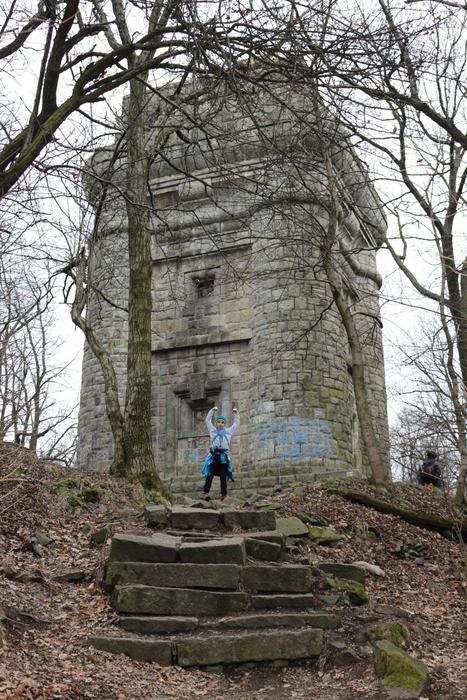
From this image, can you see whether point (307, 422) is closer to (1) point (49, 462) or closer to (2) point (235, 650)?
(1) point (49, 462)

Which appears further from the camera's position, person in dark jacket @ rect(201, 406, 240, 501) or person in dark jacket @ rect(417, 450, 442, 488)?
person in dark jacket @ rect(417, 450, 442, 488)

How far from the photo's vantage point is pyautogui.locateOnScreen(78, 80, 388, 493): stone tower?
14414 millimetres

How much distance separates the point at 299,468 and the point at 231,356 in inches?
116

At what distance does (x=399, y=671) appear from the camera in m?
5.63

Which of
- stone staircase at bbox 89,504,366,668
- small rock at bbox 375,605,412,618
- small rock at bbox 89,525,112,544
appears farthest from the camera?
small rock at bbox 89,525,112,544

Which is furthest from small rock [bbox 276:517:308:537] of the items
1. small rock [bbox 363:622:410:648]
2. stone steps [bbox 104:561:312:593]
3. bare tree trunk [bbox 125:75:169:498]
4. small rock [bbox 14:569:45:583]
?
small rock [bbox 14:569:45:583]

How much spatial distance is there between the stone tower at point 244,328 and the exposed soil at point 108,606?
10.6 feet

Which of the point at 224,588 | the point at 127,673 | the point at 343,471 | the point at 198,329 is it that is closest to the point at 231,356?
the point at 198,329

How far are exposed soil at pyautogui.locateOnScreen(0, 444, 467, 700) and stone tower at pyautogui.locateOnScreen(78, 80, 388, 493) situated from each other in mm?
3241

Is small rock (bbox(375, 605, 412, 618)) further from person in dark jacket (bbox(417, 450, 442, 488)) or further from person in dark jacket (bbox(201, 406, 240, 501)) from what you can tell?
person in dark jacket (bbox(417, 450, 442, 488))

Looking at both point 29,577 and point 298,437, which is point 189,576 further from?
point 298,437

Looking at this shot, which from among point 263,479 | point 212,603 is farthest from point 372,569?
point 263,479

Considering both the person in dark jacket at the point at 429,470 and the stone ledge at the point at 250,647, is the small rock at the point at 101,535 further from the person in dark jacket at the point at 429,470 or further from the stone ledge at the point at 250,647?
the person in dark jacket at the point at 429,470

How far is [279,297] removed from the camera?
15.4 metres
